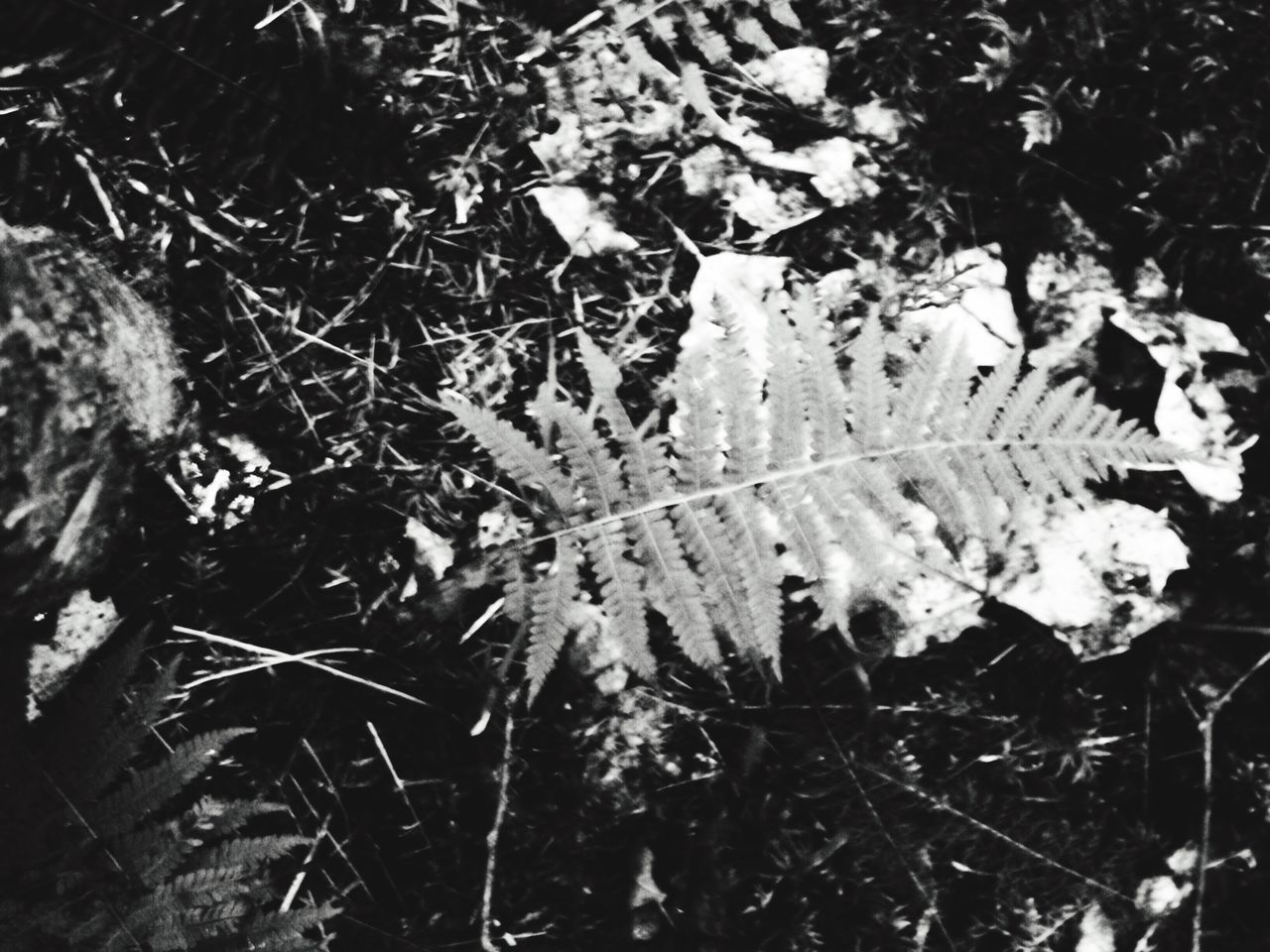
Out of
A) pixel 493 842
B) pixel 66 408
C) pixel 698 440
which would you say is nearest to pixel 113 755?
pixel 66 408

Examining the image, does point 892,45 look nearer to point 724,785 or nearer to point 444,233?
point 444,233

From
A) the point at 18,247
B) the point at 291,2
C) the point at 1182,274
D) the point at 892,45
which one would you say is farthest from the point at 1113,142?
the point at 18,247

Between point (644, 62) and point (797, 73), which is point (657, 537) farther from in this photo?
point (797, 73)

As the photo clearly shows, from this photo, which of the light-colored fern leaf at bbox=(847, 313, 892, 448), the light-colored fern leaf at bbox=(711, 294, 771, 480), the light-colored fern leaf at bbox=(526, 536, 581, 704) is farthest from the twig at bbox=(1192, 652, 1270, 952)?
the light-colored fern leaf at bbox=(526, 536, 581, 704)

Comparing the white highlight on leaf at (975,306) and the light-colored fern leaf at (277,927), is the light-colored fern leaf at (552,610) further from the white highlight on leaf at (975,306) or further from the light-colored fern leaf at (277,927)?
the white highlight on leaf at (975,306)

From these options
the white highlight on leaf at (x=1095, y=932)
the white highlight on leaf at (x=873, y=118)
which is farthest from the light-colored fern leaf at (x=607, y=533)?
the white highlight on leaf at (x=1095, y=932)

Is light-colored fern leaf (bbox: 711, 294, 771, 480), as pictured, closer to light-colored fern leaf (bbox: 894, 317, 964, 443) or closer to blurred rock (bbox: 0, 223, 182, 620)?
light-colored fern leaf (bbox: 894, 317, 964, 443)

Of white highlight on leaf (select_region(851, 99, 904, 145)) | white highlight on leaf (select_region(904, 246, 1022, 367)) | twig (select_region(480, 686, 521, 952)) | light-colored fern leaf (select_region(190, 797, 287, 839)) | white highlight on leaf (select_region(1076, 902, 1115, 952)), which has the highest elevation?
white highlight on leaf (select_region(851, 99, 904, 145))
